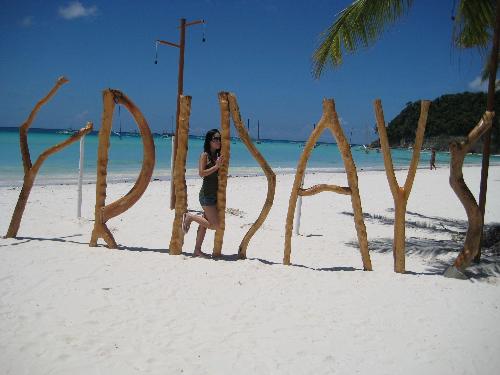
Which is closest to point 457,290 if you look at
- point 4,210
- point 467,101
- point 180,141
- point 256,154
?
point 256,154

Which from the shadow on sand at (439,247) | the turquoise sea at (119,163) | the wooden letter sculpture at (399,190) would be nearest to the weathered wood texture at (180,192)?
the wooden letter sculpture at (399,190)

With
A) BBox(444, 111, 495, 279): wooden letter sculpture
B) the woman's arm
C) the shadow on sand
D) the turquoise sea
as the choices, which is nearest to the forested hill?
the turquoise sea

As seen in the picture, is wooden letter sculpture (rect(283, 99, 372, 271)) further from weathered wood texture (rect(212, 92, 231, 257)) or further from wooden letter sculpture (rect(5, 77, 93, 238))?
wooden letter sculpture (rect(5, 77, 93, 238))

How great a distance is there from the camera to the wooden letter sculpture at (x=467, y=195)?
4129 millimetres

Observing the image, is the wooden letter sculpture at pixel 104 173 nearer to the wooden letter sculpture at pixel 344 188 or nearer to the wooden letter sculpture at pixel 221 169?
the wooden letter sculpture at pixel 221 169

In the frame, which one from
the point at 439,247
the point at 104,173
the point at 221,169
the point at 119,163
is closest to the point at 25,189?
the point at 104,173

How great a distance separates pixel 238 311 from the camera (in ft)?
10.9

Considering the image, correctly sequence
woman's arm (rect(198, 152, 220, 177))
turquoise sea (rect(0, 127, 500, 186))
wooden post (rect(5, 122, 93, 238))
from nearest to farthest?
woman's arm (rect(198, 152, 220, 177)) < wooden post (rect(5, 122, 93, 238)) < turquoise sea (rect(0, 127, 500, 186))

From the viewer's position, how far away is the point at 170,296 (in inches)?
140

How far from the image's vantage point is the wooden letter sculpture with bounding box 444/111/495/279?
163 inches

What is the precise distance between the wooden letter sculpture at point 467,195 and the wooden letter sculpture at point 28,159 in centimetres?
466

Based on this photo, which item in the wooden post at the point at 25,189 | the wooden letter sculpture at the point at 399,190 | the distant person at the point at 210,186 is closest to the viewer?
the wooden letter sculpture at the point at 399,190

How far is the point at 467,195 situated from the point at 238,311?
2.77 meters

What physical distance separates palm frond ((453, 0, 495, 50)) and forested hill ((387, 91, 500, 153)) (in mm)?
66328
